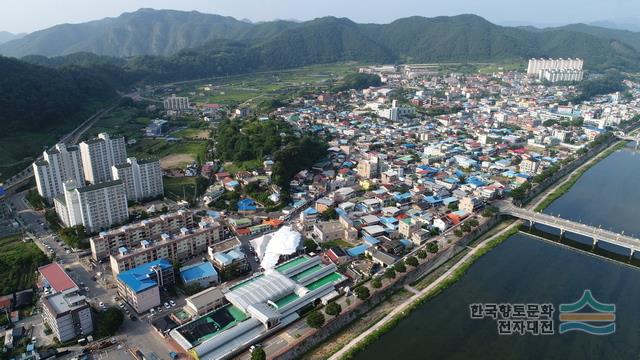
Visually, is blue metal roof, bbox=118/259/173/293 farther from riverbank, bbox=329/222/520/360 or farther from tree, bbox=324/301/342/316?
riverbank, bbox=329/222/520/360

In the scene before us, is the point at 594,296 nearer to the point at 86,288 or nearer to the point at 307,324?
the point at 307,324

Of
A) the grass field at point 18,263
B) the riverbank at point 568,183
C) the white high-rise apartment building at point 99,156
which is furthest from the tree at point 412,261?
the white high-rise apartment building at point 99,156

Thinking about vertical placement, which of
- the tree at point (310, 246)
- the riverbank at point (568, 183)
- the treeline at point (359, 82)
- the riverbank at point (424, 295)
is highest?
the treeline at point (359, 82)

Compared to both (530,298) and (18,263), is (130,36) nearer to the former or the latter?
(18,263)

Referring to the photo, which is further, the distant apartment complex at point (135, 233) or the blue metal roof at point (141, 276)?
the distant apartment complex at point (135, 233)

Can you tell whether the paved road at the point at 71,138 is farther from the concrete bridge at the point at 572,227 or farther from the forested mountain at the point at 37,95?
the concrete bridge at the point at 572,227

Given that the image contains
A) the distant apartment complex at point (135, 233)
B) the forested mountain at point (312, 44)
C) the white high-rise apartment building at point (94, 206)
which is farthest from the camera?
the forested mountain at point (312, 44)

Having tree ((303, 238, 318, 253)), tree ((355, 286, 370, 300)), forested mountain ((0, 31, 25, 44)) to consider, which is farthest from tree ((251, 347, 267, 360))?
forested mountain ((0, 31, 25, 44))
